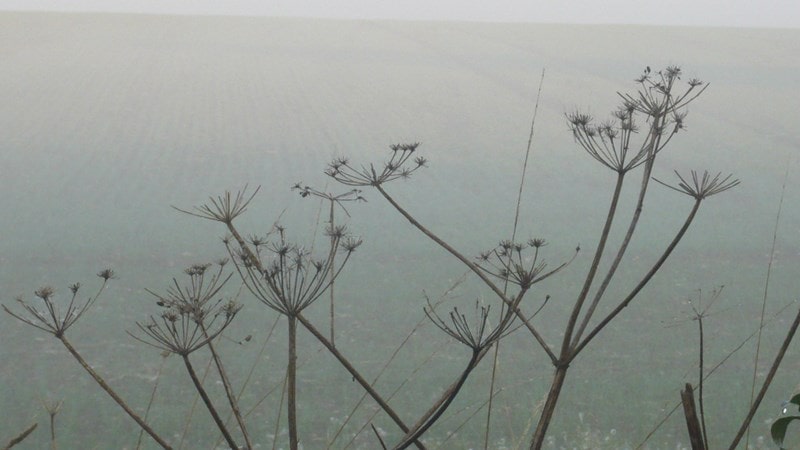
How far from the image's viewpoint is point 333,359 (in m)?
1.82

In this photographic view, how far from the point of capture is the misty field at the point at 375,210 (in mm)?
1692

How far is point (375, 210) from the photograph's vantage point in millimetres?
2514

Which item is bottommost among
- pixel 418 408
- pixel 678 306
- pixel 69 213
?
pixel 418 408

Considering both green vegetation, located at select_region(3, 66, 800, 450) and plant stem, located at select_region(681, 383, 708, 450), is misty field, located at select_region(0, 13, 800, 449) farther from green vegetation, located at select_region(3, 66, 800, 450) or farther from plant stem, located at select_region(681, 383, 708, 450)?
plant stem, located at select_region(681, 383, 708, 450)

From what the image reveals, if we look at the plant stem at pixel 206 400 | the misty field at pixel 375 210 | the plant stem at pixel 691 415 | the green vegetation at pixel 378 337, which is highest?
the misty field at pixel 375 210

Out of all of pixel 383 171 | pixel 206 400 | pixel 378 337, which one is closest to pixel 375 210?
pixel 378 337

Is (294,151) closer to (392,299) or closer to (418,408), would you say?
(392,299)

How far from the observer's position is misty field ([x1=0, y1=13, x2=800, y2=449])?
66.6 inches

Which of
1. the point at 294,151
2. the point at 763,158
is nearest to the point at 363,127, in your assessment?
the point at 294,151

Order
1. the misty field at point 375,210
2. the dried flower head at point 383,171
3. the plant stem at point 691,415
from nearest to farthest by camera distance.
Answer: the plant stem at point 691,415, the dried flower head at point 383,171, the misty field at point 375,210

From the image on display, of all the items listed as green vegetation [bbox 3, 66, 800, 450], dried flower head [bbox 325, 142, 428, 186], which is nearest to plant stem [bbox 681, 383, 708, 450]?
green vegetation [bbox 3, 66, 800, 450]

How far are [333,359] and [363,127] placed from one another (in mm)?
1367

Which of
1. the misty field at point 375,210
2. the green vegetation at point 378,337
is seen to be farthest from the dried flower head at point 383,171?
the misty field at point 375,210

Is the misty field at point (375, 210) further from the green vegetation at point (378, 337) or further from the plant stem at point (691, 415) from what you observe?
the plant stem at point (691, 415)
